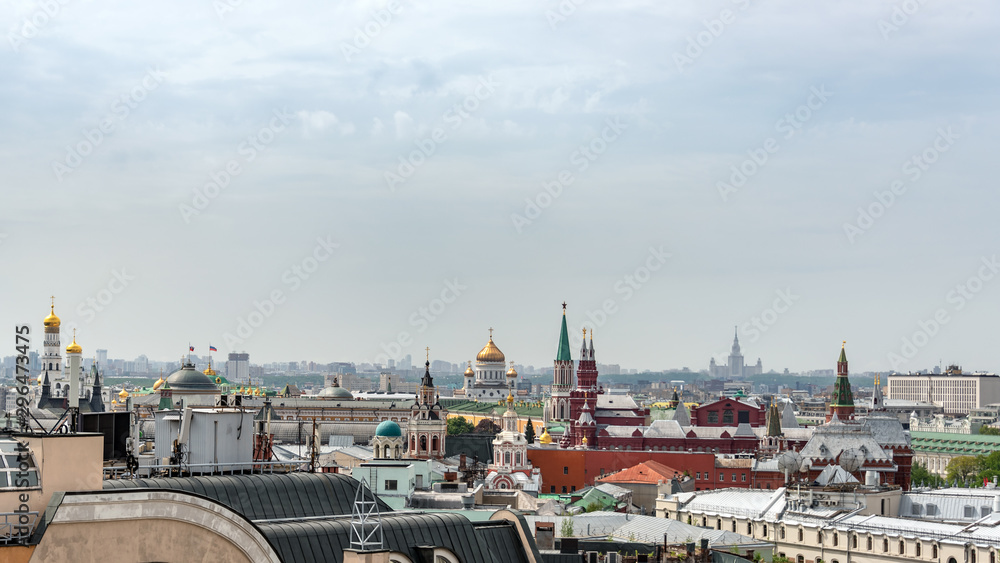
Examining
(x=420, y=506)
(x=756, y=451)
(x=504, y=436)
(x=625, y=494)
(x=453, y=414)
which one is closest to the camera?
(x=420, y=506)

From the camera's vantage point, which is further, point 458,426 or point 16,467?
point 458,426

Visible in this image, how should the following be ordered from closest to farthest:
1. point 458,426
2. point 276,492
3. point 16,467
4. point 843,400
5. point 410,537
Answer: point 16,467
point 410,537
point 276,492
point 843,400
point 458,426

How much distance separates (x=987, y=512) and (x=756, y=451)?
49.9 metres

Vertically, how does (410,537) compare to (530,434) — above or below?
above

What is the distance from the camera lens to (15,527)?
15461mm

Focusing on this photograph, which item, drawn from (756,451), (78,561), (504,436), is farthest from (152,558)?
(756,451)

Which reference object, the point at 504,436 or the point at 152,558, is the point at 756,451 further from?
the point at 152,558

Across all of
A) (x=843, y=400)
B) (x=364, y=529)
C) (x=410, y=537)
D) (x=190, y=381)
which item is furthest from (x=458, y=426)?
(x=364, y=529)

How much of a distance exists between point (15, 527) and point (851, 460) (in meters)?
84.2

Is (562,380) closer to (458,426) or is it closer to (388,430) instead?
(458,426)

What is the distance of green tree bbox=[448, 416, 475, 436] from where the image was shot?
169 m

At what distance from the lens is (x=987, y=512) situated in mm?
84875

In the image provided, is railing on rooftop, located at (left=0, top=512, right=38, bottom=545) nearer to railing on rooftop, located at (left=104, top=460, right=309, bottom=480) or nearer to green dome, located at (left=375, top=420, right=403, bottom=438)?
railing on rooftop, located at (left=104, top=460, right=309, bottom=480)

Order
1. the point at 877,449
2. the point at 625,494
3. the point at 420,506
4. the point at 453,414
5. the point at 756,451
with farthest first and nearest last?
the point at 453,414, the point at 756,451, the point at 625,494, the point at 877,449, the point at 420,506
